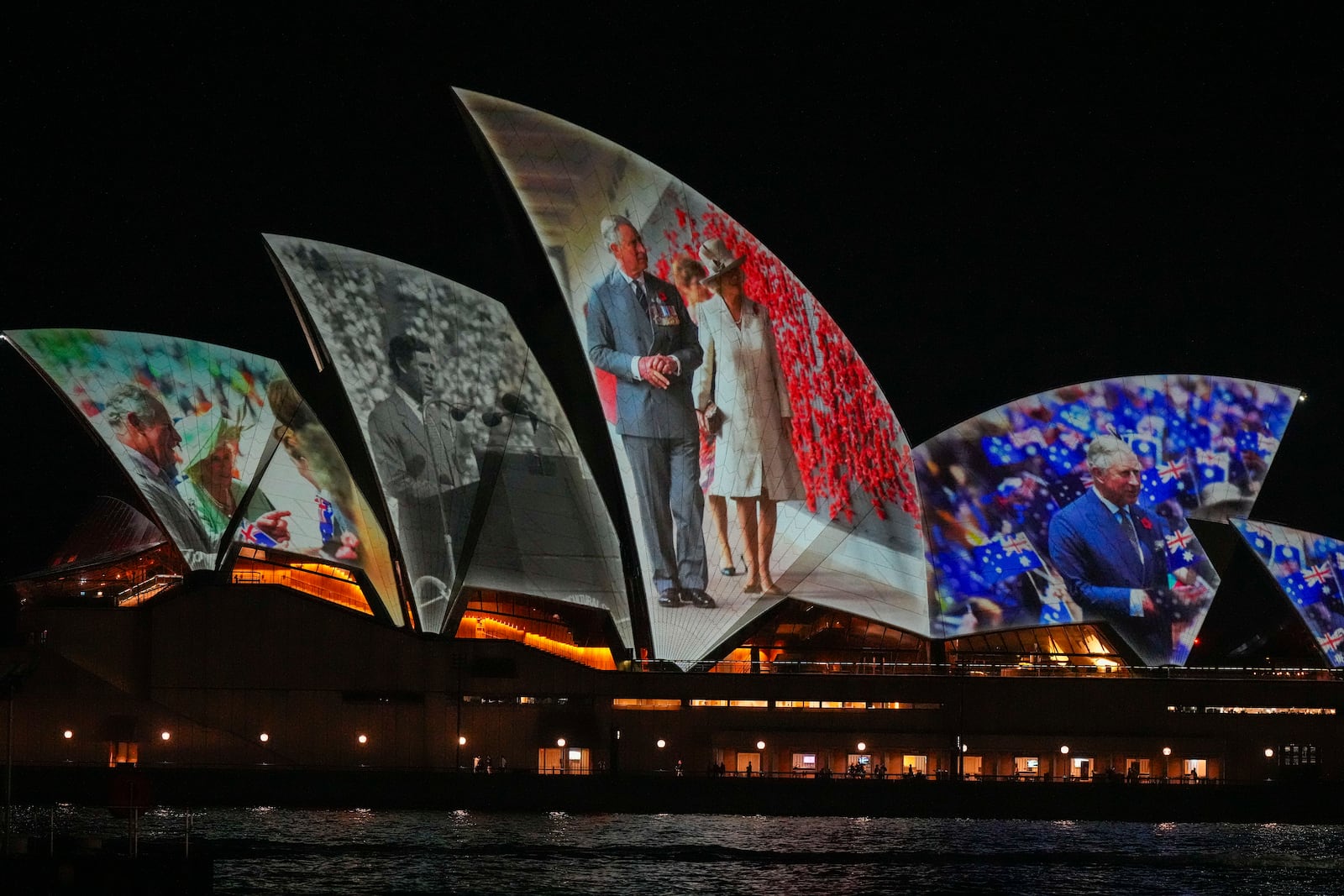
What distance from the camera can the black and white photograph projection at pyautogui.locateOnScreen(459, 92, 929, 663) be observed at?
50.9 m

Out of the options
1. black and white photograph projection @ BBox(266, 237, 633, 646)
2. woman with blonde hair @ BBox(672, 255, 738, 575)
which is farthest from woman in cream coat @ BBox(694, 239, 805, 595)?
black and white photograph projection @ BBox(266, 237, 633, 646)

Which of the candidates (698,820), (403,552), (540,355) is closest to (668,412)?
(540,355)

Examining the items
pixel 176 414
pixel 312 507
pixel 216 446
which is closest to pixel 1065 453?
pixel 312 507

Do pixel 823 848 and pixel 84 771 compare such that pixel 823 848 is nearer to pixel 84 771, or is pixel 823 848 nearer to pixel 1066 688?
pixel 1066 688

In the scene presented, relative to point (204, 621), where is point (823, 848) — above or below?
below

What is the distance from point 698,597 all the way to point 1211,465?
53.8ft

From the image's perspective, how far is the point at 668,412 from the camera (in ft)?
172

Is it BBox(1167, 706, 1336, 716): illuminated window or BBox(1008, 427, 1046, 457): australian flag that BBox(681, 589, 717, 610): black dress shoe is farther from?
BBox(1167, 706, 1336, 716): illuminated window

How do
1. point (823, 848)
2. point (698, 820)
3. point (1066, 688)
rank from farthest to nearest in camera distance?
point (1066, 688) < point (698, 820) < point (823, 848)

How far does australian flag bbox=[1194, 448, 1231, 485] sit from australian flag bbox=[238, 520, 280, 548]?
27.2 metres

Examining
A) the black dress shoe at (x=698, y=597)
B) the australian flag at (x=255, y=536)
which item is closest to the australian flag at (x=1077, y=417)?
the black dress shoe at (x=698, y=597)

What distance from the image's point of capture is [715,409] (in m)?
52.9

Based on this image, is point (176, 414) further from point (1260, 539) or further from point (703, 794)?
point (1260, 539)

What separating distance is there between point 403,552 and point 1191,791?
72.6 ft
